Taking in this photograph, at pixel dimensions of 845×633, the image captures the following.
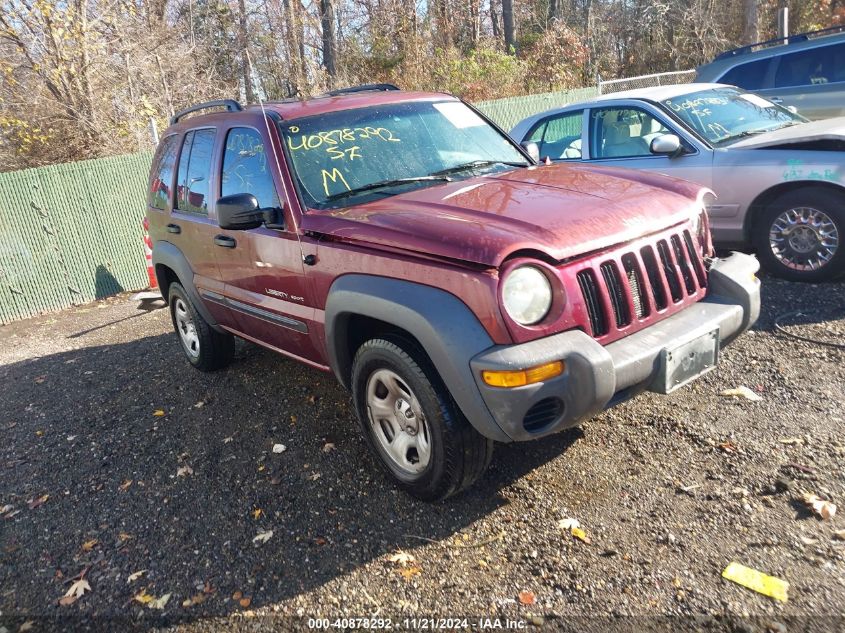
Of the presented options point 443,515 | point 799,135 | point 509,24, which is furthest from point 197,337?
point 509,24

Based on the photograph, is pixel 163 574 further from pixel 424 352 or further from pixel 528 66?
pixel 528 66

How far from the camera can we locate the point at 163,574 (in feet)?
10.3

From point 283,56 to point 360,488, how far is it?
2447 centimetres

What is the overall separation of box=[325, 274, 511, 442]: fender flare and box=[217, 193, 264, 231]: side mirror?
2.98ft

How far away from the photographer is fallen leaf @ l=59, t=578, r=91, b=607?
308 centimetres

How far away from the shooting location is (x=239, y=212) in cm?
371

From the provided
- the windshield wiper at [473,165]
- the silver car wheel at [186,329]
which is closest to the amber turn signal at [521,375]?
the windshield wiper at [473,165]

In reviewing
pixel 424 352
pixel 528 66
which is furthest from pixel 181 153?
pixel 528 66

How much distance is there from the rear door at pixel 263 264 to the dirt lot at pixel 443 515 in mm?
686

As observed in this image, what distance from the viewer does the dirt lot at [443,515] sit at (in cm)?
273

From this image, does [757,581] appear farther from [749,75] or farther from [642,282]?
[749,75]

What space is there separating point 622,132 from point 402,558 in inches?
204

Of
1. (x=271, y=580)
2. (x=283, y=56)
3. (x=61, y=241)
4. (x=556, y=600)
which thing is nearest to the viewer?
(x=556, y=600)

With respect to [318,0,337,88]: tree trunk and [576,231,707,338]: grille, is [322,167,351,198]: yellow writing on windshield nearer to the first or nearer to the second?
[576,231,707,338]: grille
